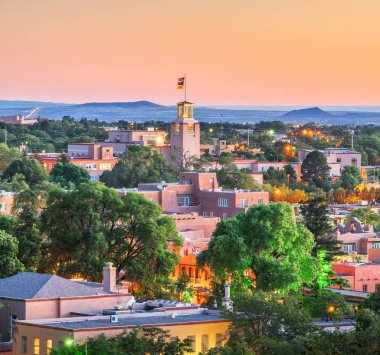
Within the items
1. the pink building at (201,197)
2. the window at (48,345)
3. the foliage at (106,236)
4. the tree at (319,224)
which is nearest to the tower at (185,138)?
the pink building at (201,197)

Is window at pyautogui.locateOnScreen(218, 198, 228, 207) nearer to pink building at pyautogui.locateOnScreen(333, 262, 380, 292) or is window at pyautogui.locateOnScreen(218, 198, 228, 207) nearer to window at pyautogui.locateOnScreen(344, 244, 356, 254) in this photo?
window at pyautogui.locateOnScreen(344, 244, 356, 254)

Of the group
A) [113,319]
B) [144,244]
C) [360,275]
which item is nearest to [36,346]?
[113,319]

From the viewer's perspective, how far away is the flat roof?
53.1 meters

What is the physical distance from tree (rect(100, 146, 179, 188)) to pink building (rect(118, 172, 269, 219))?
23950 millimetres

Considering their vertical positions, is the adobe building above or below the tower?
below

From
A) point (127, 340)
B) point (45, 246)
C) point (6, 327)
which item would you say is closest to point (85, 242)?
point (45, 246)

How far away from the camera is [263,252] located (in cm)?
7612

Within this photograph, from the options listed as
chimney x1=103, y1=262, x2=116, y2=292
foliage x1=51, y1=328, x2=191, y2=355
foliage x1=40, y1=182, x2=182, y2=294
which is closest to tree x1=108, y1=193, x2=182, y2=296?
foliage x1=40, y1=182, x2=182, y2=294

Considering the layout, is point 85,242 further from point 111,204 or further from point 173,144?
point 173,144

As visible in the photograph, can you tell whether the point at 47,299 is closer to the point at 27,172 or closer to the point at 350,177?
the point at 27,172

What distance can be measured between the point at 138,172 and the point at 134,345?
3731 inches

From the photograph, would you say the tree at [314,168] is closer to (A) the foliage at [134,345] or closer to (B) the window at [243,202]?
(B) the window at [243,202]

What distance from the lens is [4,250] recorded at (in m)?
71.1

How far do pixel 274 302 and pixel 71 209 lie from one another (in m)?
23.1
